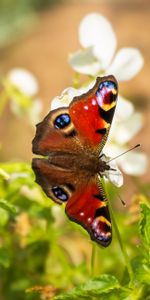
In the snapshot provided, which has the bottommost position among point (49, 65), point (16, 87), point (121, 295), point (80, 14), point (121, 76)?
point (121, 295)

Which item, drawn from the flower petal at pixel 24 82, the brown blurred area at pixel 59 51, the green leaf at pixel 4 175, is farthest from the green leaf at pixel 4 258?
the brown blurred area at pixel 59 51

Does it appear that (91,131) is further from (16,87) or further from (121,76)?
(16,87)

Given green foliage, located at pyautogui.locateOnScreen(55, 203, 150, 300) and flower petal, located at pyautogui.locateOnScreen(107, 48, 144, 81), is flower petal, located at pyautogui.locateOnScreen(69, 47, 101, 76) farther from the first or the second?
green foliage, located at pyautogui.locateOnScreen(55, 203, 150, 300)

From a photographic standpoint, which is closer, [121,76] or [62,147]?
[62,147]

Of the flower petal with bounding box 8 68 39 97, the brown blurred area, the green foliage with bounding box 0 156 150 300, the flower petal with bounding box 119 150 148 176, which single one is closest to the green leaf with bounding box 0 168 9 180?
the green foliage with bounding box 0 156 150 300

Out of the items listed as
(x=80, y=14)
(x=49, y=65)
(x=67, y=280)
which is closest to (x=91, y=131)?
(x=67, y=280)

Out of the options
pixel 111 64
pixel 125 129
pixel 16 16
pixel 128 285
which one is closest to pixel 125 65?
pixel 111 64

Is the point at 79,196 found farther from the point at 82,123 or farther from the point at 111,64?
the point at 111,64
